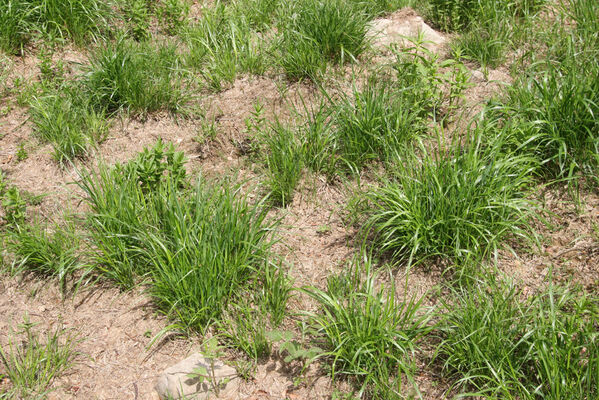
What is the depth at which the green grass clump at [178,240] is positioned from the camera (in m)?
3.26

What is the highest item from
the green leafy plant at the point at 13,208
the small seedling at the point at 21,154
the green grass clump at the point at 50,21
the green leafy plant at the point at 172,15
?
the green grass clump at the point at 50,21

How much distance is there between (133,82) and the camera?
177 inches

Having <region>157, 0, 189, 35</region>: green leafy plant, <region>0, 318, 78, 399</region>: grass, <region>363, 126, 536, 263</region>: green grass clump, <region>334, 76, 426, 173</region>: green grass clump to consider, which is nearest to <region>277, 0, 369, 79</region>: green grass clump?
<region>334, 76, 426, 173</region>: green grass clump

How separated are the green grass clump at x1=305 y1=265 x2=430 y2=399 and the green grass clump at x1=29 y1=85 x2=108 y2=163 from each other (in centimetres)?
227

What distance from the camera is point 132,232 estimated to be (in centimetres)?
358

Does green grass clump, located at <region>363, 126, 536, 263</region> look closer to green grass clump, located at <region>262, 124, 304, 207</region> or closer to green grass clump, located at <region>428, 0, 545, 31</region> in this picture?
green grass clump, located at <region>262, 124, 304, 207</region>

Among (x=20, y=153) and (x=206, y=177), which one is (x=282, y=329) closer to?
(x=206, y=177)

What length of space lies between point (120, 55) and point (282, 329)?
257 centimetres

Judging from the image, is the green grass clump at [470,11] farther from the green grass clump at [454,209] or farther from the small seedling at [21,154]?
the small seedling at [21,154]

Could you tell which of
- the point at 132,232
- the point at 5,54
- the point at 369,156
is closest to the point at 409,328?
the point at 369,156

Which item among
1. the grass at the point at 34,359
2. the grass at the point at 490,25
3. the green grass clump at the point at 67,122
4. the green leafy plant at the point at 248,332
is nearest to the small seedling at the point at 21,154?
the green grass clump at the point at 67,122

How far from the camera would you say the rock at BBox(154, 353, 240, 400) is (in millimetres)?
3008

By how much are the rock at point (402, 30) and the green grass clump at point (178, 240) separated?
208cm

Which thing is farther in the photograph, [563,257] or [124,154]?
[124,154]
